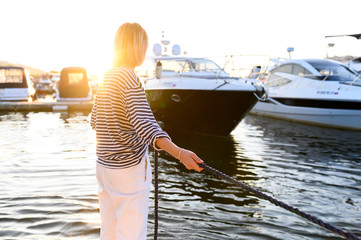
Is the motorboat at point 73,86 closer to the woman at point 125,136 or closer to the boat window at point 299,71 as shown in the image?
the boat window at point 299,71

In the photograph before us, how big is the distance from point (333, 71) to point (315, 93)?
5.86 ft

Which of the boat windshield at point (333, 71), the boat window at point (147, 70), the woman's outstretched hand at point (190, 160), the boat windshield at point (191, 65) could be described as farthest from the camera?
the boat windshield at point (333, 71)

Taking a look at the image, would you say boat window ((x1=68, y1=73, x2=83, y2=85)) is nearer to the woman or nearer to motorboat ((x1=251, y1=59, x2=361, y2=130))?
motorboat ((x1=251, y1=59, x2=361, y2=130))

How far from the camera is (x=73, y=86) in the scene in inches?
869

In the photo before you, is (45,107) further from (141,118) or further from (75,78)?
(141,118)

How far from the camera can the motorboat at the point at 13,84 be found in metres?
22.2

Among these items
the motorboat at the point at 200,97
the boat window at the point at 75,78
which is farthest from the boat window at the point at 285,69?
the boat window at the point at 75,78

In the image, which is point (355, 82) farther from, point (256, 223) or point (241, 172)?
point (256, 223)

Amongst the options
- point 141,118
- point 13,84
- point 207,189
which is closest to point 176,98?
point 207,189

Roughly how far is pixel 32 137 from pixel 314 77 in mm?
10796

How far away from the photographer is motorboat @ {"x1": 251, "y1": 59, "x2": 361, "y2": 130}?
508 inches

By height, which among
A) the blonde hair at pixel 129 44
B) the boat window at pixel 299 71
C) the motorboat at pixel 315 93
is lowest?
the motorboat at pixel 315 93

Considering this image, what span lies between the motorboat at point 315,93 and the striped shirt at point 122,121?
12088mm

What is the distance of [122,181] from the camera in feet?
7.05
